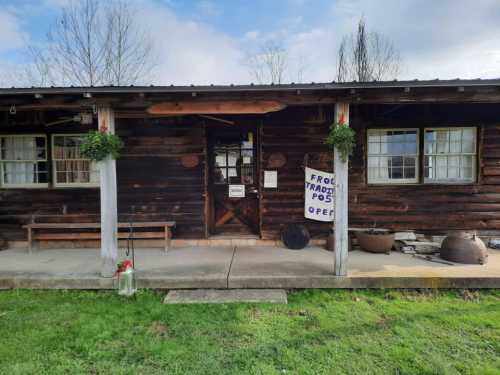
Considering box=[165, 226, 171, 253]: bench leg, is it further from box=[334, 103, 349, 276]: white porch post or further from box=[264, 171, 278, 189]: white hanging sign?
box=[334, 103, 349, 276]: white porch post

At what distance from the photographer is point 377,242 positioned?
493 cm

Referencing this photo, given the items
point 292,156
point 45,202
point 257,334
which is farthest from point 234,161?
A: point 45,202

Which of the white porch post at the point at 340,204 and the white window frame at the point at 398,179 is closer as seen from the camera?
the white porch post at the point at 340,204

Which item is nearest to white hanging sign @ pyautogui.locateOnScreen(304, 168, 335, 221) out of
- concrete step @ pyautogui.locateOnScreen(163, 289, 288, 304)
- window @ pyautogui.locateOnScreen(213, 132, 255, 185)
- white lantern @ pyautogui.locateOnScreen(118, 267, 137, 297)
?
window @ pyautogui.locateOnScreen(213, 132, 255, 185)

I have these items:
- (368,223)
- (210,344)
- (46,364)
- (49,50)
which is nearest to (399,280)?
(368,223)

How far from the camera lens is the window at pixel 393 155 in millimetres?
5523

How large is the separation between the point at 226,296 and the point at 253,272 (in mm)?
571

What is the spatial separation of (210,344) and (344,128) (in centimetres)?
297

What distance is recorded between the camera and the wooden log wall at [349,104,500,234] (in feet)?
17.5

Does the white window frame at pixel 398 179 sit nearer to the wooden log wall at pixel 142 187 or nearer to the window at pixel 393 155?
the window at pixel 393 155

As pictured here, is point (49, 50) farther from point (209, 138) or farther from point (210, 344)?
point (210, 344)

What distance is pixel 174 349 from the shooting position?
8.55ft

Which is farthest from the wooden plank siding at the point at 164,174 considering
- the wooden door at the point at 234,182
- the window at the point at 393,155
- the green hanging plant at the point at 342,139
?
the window at the point at 393,155

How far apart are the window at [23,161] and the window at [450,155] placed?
7.53 meters
